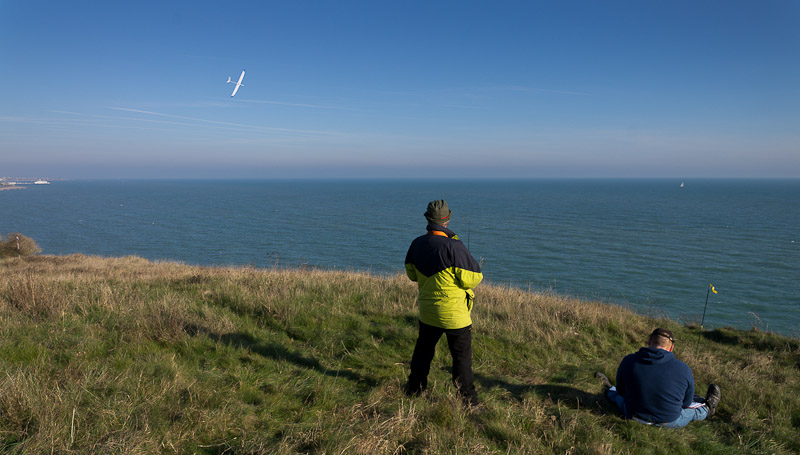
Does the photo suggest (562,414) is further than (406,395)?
No

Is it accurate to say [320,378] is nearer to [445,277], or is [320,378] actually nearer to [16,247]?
[445,277]

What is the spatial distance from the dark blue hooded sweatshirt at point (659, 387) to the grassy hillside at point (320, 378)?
0.17m

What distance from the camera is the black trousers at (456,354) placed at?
4.09 metres

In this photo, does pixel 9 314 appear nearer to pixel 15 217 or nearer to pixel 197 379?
pixel 197 379

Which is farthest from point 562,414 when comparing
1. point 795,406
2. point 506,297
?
point 506,297

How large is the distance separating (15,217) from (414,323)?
91089 millimetres

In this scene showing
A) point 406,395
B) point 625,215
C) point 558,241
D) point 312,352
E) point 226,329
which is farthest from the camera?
point 625,215

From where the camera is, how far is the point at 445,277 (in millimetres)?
3922

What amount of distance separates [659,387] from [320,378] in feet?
11.9

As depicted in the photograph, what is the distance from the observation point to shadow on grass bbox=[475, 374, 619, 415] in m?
4.54

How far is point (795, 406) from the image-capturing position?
4.75 meters

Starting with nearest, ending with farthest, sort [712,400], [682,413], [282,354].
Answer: [682,413] → [712,400] → [282,354]

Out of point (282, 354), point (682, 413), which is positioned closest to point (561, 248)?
point (682, 413)

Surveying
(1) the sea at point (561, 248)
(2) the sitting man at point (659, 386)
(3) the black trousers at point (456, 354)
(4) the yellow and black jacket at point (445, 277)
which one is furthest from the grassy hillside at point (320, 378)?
(1) the sea at point (561, 248)
